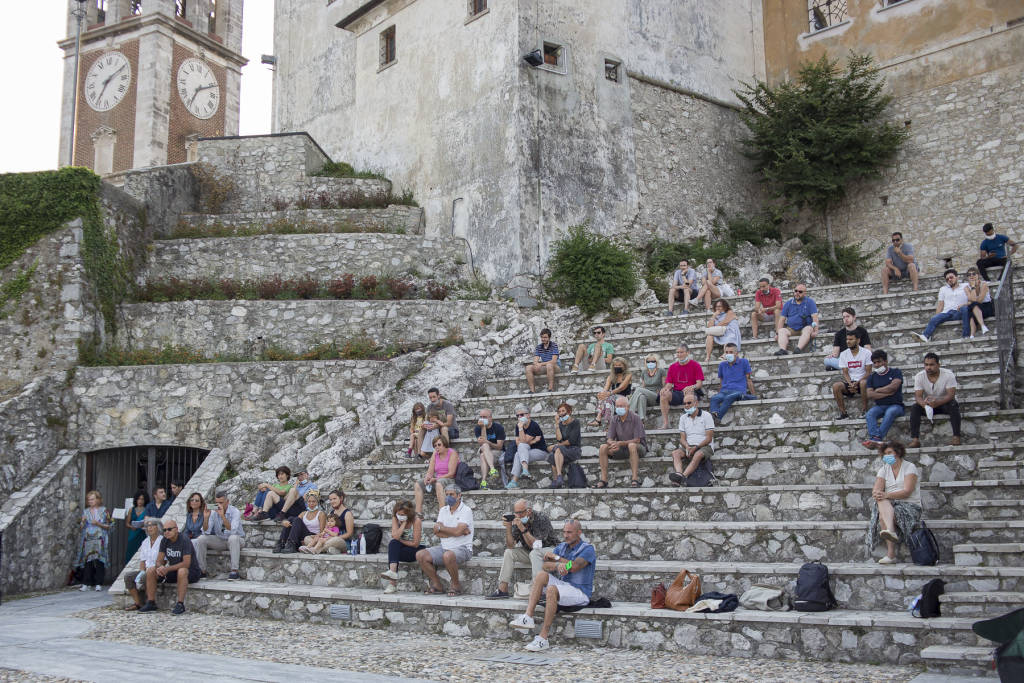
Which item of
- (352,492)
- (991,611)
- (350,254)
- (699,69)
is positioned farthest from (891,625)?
(699,69)

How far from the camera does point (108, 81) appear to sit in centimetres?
3238

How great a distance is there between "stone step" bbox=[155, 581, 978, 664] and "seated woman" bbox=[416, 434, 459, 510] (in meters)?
1.93

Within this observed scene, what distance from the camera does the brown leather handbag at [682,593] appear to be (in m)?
8.03

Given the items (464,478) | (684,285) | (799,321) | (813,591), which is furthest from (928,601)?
(684,285)

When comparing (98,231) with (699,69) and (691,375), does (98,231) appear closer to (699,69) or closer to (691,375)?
(691,375)

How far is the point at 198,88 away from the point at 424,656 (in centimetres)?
3043

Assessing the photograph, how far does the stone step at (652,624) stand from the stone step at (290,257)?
25.9 feet

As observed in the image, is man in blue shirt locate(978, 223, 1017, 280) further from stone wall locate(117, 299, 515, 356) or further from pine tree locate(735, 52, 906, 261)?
stone wall locate(117, 299, 515, 356)

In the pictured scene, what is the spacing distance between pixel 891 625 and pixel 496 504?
536 centimetres

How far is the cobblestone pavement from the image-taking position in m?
6.95

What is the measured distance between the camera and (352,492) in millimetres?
12516

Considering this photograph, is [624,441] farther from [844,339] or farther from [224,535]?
[224,535]

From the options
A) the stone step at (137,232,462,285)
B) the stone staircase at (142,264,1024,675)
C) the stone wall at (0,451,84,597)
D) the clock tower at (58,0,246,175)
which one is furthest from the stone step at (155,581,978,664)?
the clock tower at (58,0,246,175)

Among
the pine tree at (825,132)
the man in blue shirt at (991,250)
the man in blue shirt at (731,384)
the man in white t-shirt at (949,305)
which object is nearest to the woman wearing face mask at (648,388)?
the man in blue shirt at (731,384)
